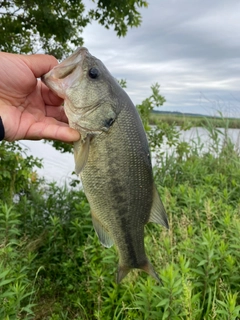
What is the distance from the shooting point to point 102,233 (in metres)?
→ 2.55

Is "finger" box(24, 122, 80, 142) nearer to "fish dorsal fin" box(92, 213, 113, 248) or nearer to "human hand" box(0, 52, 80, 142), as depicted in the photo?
"human hand" box(0, 52, 80, 142)

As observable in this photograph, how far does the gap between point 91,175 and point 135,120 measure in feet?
1.39

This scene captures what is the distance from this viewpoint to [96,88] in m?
2.38

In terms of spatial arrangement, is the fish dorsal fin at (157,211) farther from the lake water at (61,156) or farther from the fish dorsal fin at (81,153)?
the lake water at (61,156)

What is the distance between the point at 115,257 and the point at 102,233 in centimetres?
127

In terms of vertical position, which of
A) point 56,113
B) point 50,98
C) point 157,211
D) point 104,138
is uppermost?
point 50,98

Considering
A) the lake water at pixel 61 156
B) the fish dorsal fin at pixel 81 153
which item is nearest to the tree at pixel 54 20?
the lake water at pixel 61 156

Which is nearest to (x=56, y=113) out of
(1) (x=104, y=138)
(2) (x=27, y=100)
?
(2) (x=27, y=100)

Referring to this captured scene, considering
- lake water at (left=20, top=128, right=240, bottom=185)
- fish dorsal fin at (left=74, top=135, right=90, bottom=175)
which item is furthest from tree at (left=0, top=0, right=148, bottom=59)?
fish dorsal fin at (left=74, top=135, right=90, bottom=175)

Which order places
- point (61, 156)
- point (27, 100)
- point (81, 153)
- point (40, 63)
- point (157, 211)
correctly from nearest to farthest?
point (81, 153)
point (157, 211)
point (40, 63)
point (27, 100)
point (61, 156)

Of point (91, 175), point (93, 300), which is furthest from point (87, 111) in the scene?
point (93, 300)

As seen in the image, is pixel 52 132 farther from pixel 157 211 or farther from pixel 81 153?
pixel 157 211

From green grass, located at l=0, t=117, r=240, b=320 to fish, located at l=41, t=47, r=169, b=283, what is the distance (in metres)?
0.73

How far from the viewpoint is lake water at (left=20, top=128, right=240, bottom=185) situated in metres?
8.05
